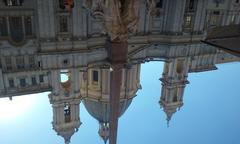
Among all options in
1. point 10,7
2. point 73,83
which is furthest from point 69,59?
point 10,7

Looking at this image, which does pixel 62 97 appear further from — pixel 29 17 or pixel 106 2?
pixel 106 2

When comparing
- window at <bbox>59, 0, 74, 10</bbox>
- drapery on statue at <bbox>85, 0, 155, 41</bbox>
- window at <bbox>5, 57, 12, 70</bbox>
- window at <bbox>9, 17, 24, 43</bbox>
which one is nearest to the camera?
drapery on statue at <bbox>85, 0, 155, 41</bbox>

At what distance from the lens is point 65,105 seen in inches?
742

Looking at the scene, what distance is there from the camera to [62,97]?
18828 mm

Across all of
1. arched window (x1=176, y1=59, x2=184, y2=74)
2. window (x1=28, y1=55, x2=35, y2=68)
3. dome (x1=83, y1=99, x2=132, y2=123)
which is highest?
window (x1=28, y1=55, x2=35, y2=68)

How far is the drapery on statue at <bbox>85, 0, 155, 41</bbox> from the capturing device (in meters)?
3.38

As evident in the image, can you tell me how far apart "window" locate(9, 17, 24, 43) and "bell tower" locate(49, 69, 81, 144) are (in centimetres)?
330

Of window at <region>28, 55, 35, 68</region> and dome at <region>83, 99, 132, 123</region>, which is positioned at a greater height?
window at <region>28, 55, 35, 68</region>

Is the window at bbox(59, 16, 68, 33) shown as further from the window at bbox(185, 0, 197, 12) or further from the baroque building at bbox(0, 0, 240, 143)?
the window at bbox(185, 0, 197, 12)

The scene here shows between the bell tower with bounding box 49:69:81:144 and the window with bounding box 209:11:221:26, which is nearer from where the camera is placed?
the bell tower with bounding box 49:69:81:144

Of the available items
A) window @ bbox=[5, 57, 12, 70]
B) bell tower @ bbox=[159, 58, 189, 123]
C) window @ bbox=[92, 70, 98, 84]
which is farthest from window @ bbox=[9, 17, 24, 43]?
bell tower @ bbox=[159, 58, 189, 123]

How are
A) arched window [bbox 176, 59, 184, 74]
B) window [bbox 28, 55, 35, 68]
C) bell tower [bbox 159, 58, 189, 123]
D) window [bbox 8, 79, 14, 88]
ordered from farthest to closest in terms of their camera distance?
arched window [bbox 176, 59, 184, 74]
bell tower [bbox 159, 58, 189, 123]
window [bbox 28, 55, 35, 68]
window [bbox 8, 79, 14, 88]

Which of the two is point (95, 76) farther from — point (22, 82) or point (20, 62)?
point (20, 62)

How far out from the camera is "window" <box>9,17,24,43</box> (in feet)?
63.3
